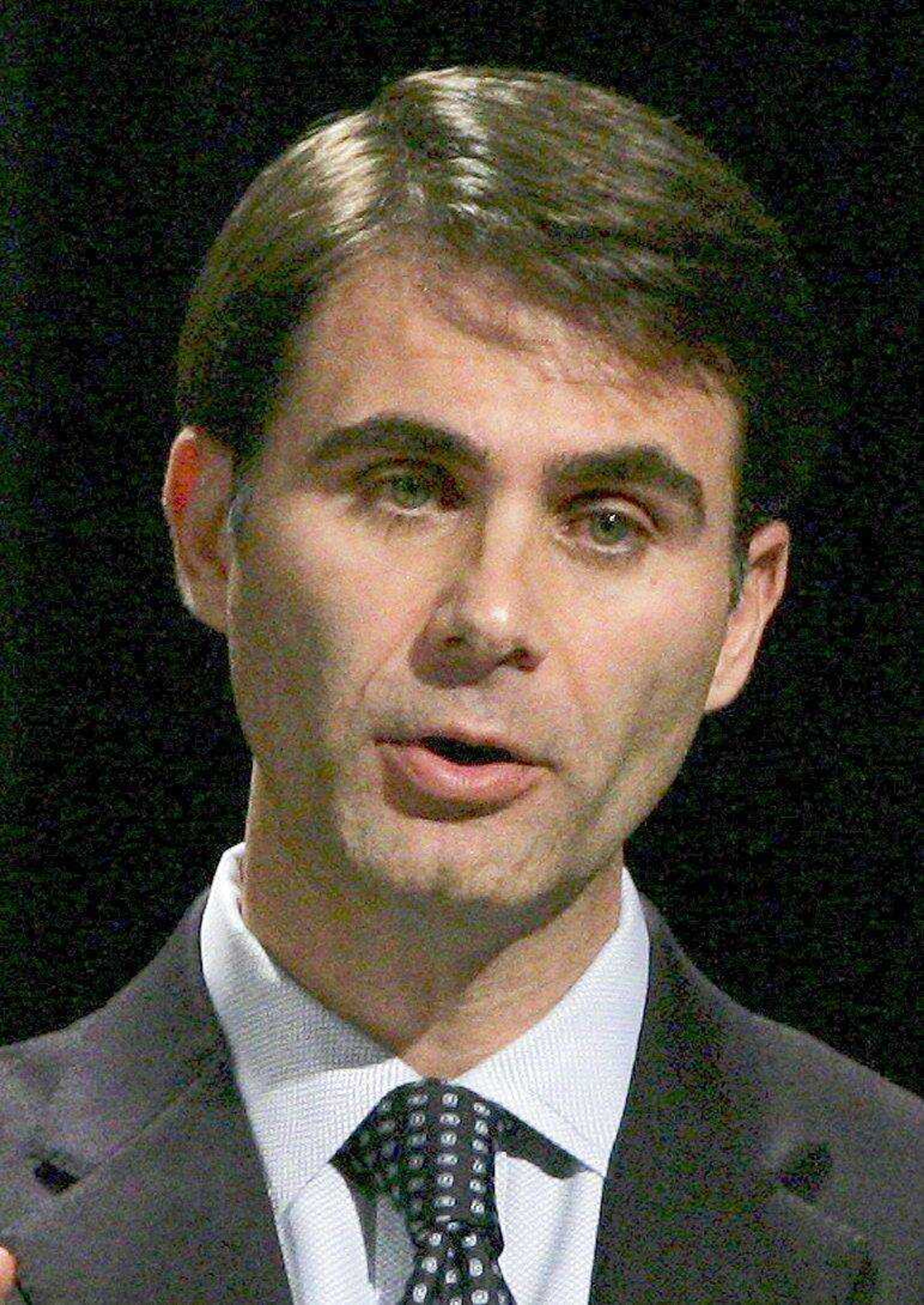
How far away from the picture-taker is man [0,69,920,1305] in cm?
195

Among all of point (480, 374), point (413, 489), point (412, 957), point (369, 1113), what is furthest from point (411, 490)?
point (369, 1113)

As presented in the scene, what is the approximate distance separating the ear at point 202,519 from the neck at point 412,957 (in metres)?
0.19

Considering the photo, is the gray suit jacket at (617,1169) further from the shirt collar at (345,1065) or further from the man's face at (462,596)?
the man's face at (462,596)

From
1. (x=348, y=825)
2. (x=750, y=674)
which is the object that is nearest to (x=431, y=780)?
(x=348, y=825)

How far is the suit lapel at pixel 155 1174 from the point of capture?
1.94m

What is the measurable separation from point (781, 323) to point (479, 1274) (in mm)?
772

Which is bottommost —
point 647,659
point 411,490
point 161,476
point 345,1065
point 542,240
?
point 345,1065

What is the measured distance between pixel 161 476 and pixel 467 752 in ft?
2.29

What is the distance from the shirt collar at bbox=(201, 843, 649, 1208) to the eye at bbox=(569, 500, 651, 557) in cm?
33

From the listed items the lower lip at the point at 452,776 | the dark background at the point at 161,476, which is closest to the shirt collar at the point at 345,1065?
the lower lip at the point at 452,776

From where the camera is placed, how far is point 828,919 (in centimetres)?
264

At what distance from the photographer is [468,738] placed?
6.31 feet

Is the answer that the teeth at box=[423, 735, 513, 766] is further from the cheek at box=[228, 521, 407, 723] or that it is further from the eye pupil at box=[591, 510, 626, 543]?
the eye pupil at box=[591, 510, 626, 543]

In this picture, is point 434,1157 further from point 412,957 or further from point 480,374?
point 480,374
